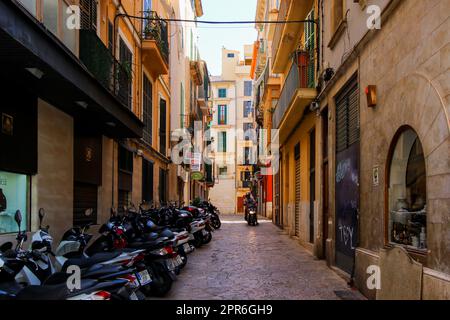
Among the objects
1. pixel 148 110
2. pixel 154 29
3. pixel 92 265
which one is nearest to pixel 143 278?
pixel 92 265

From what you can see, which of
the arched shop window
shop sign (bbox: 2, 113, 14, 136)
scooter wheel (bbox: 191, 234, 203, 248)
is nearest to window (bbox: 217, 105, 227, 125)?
scooter wheel (bbox: 191, 234, 203, 248)

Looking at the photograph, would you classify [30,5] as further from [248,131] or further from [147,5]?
[248,131]

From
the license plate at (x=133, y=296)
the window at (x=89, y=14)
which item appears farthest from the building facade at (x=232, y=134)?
the license plate at (x=133, y=296)

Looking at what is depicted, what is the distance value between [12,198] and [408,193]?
5.21m

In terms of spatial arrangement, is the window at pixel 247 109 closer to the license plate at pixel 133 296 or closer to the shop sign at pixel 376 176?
the shop sign at pixel 376 176

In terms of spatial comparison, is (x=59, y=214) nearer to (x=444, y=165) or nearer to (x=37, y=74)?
(x=37, y=74)

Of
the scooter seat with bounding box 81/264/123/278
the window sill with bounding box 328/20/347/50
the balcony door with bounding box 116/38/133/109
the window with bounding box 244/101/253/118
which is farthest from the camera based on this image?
the window with bounding box 244/101/253/118

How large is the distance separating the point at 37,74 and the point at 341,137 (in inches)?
229

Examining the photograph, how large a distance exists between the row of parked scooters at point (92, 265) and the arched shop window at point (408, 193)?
309 centimetres

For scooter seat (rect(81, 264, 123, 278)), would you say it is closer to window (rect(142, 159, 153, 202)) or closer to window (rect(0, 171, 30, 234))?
window (rect(0, 171, 30, 234))

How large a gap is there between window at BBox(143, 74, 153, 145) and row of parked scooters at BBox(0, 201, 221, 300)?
7288 mm

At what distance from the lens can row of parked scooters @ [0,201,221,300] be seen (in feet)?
12.5

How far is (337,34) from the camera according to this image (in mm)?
9719

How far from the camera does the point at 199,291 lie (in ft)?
24.6
